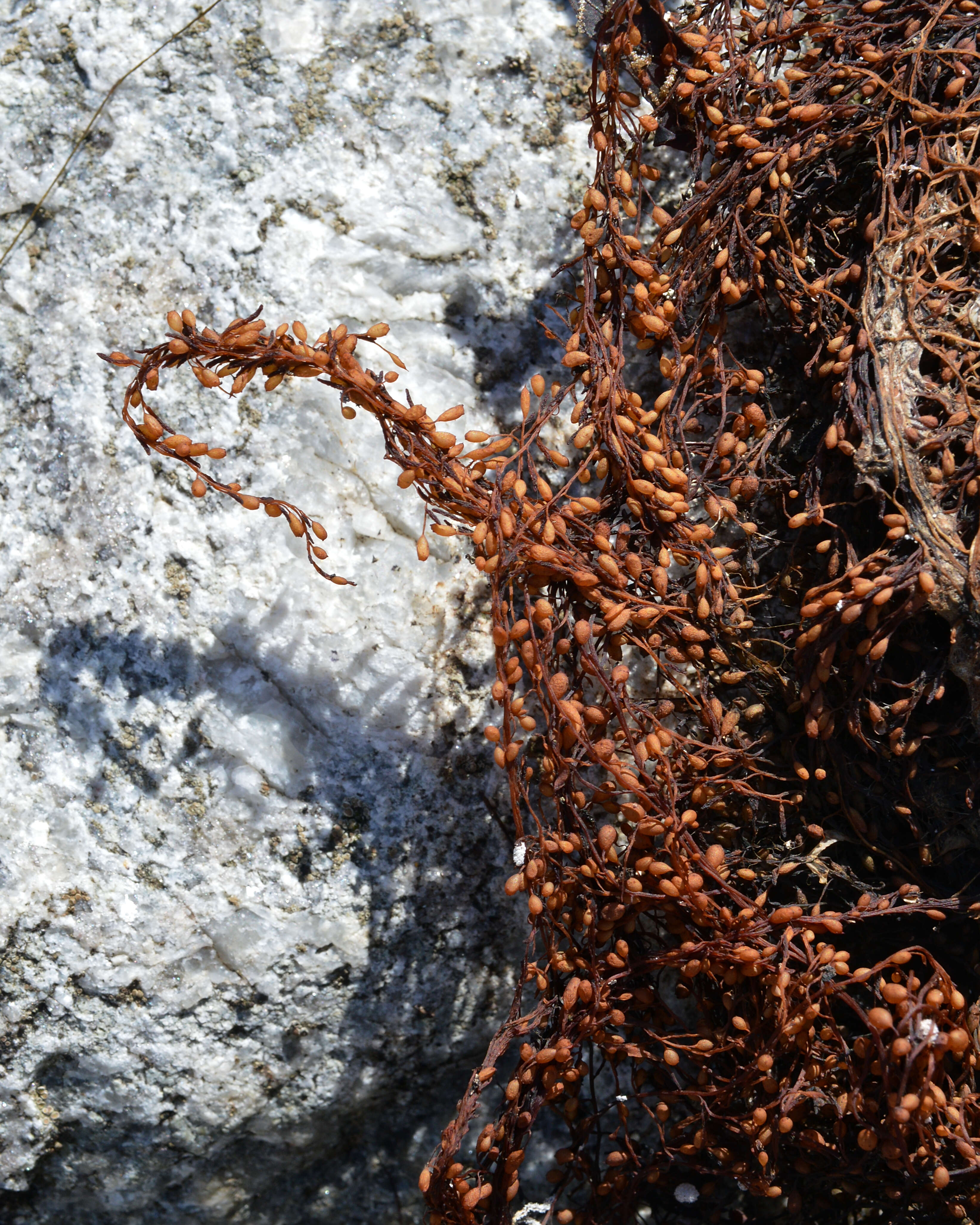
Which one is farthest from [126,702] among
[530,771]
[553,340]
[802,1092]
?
[802,1092]

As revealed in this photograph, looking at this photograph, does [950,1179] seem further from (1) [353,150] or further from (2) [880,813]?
(1) [353,150]

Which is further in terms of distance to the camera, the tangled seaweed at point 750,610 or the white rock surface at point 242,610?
the white rock surface at point 242,610

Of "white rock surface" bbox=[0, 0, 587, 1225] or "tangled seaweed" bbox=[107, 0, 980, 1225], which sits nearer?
"tangled seaweed" bbox=[107, 0, 980, 1225]
